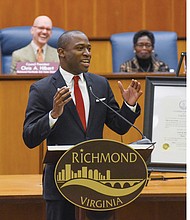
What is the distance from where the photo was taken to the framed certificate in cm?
436

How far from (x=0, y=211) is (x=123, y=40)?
329 centimetres

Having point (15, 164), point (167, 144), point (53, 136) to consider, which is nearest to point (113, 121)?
point (53, 136)

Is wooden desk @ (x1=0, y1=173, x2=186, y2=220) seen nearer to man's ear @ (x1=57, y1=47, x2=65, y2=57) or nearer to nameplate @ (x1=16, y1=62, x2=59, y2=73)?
man's ear @ (x1=57, y1=47, x2=65, y2=57)

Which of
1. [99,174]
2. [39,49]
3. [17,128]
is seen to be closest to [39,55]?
[39,49]

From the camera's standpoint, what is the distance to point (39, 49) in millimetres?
6930

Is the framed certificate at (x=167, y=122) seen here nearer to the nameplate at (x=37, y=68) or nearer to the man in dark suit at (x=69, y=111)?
the man in dark suit at (x=69, y=111)

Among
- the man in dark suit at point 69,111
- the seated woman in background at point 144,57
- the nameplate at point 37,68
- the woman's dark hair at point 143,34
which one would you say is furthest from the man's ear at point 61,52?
the woman's dark hair at point 143,34

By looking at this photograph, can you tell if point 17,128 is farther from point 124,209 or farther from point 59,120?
point 59,120

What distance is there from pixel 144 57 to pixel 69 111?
3634 mm

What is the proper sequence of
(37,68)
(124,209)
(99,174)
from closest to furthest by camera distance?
(99,174) → (124,209) → (37,68)

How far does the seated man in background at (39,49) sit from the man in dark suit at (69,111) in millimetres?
3211

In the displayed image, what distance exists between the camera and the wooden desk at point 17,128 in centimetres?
517

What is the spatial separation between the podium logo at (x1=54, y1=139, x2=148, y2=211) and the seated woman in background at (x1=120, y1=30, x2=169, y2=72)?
4142mm

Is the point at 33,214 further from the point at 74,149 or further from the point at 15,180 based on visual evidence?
the point at 74,149
